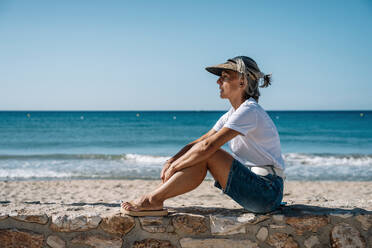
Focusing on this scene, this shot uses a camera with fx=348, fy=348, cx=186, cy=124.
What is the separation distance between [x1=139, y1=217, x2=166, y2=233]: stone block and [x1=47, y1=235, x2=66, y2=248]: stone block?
1.99ft

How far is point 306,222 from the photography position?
2.42m

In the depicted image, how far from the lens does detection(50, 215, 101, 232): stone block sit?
2496 millimetres

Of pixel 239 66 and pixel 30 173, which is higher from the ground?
pixel 239 66

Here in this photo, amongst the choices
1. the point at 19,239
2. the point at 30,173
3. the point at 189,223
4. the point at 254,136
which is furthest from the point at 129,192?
the point at 254,136

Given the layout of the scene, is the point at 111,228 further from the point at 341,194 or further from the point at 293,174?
the point at 293,174

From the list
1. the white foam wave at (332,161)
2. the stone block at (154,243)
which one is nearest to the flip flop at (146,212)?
the stone block at (154,243)

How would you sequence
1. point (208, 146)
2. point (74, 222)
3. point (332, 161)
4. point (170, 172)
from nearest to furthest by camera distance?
point (208, 146), point (170, 172), point (74, 222), point (332, 161)

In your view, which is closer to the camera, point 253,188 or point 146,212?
point 253,188

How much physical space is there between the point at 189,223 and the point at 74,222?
82 centimetres

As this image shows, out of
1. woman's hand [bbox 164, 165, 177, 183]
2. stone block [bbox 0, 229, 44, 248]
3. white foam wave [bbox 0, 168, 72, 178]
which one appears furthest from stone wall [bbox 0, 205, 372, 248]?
white foam wave [bbox 0, 168, 72, 178]

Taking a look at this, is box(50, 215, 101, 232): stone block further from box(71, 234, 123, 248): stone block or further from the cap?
the cap

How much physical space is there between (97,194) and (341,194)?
4841mm

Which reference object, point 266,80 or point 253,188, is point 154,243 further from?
point 266,80

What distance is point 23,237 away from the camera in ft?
8.32
